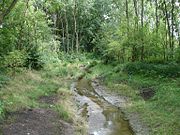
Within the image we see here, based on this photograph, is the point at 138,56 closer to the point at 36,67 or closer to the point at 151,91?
the point at 36,67

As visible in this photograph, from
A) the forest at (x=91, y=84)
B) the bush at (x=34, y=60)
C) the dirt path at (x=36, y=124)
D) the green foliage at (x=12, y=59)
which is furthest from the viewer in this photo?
the bush at (x=34, y=60)

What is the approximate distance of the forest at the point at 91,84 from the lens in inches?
620

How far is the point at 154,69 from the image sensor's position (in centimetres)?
2850

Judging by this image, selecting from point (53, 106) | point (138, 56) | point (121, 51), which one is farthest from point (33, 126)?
point (121, 51)

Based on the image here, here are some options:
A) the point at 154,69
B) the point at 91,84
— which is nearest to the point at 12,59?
the point at 91,84

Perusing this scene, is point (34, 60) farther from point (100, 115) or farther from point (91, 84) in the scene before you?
point (100, 115)

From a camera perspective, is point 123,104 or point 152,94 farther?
point 152,94

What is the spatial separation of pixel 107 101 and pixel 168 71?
20.6ft

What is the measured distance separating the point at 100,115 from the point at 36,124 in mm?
5810

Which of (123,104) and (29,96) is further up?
(29,96)

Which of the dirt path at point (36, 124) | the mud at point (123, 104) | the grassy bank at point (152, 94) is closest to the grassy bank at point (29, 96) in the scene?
the dirt path at point (36, 124)

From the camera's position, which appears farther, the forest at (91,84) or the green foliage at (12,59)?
the green foliage at (12,59)

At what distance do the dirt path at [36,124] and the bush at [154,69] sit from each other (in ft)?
41.1

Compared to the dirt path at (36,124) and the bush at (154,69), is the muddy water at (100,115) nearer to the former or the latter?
the dirt path at (36,124)
